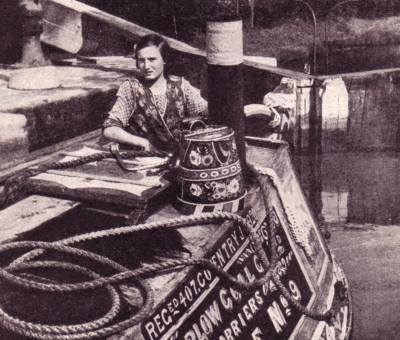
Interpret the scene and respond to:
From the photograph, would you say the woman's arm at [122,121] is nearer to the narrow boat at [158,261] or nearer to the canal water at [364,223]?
the narrow boat at [158,261]

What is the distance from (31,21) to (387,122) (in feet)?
17.6

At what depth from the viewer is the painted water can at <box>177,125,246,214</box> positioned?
3.47 meters

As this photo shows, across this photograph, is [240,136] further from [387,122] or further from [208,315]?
[387,122]

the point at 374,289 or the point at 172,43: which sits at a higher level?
the point at 172,43

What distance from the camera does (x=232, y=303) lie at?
10.7 ft

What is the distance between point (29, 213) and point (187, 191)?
103cm

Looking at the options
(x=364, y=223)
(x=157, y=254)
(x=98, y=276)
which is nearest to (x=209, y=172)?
(x=157, y=254)

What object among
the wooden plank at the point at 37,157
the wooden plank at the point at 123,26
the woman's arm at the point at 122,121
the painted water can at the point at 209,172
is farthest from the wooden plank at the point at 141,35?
the painted water can at the point at 209,172

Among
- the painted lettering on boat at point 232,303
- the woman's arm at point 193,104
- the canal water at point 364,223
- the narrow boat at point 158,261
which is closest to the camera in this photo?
the narrow boat at point 158,261

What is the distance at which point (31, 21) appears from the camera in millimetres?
6984

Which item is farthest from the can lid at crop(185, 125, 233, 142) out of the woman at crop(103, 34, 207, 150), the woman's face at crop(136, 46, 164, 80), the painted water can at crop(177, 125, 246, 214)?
the woman's face at crop(136, 46, 164, 80)

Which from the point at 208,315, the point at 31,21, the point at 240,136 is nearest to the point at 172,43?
the point at 31,21

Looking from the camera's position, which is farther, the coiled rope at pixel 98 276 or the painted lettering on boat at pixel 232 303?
the painted lettering on boat at pixel 232 303

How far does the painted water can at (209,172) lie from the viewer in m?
3.47
